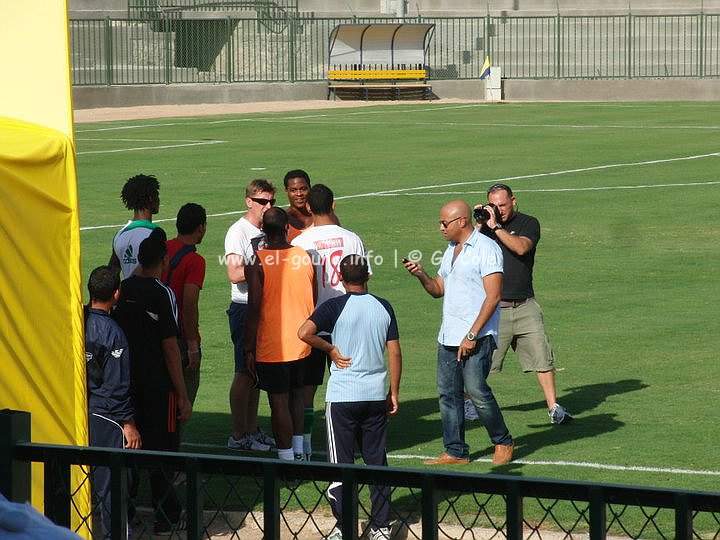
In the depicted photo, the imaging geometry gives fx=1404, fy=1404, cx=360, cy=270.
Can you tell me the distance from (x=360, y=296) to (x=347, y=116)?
32.6 m

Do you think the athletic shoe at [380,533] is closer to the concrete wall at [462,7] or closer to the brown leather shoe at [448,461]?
the brown leather shoe at [448,461]

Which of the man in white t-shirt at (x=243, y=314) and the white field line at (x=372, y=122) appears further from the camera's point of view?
the white field line at (x=372, y=122)

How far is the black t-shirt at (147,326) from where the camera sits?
27.7 feet

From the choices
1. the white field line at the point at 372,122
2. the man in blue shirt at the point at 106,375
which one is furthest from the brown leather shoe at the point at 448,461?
the white field line at the point at 372,122

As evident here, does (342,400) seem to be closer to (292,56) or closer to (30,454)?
(30,454)

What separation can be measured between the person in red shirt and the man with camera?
2.48 meters

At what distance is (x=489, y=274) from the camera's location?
9.70m

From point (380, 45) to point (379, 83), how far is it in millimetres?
1894

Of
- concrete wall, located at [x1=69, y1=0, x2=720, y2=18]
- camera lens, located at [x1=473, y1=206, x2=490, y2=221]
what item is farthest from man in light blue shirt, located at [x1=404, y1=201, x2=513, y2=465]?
concrete wall, located at [x1=69, y1=0, x2=720, y2=18]

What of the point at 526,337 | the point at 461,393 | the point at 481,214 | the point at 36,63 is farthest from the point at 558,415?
the point at 36,63

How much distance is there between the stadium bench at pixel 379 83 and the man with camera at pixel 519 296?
126 feet

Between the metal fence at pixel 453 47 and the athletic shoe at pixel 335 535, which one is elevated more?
the metal fence at pixel 453 47

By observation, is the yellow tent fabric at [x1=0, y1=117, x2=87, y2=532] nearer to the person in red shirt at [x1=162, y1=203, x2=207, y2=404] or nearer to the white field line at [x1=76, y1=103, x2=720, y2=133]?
the person in red shirt at [x1=162, y1=203, x2=207, y2=404]

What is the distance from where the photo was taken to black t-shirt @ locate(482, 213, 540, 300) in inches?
450
